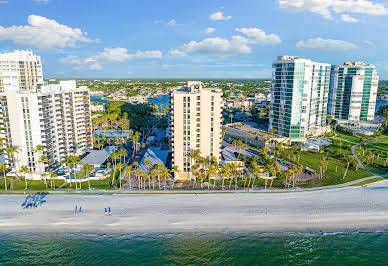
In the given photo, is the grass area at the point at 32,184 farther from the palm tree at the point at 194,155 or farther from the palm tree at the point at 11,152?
the palm tree at the point at 194,155

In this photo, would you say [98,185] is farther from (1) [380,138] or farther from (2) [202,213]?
(1) [380,138]

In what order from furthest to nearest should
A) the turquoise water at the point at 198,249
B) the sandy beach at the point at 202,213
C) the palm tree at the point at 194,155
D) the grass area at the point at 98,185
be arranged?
the palm tree at the point at 194,155
the grass area at the point at 98,185
the sandy beach at the point at 202,213
the turquoise water at the point at 198,249

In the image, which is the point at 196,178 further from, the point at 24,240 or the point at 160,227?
the point at 24,240

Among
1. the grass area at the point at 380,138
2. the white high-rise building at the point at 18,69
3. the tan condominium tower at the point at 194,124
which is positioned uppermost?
the white high-rise building at the point at 18,69

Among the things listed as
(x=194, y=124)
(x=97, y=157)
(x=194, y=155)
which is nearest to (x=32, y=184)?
(x=97, y=157)

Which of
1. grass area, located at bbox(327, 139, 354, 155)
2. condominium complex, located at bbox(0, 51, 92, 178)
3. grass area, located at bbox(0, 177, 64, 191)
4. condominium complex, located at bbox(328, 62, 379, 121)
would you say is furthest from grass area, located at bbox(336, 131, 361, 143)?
grass area, located at bbox(0, 177, 64, 191)

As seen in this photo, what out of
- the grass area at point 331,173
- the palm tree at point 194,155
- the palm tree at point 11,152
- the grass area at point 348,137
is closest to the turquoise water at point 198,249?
the grass area at point 331,173

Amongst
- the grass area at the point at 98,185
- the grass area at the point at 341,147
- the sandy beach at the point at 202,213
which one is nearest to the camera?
the sandy beach at the point at 202,213
